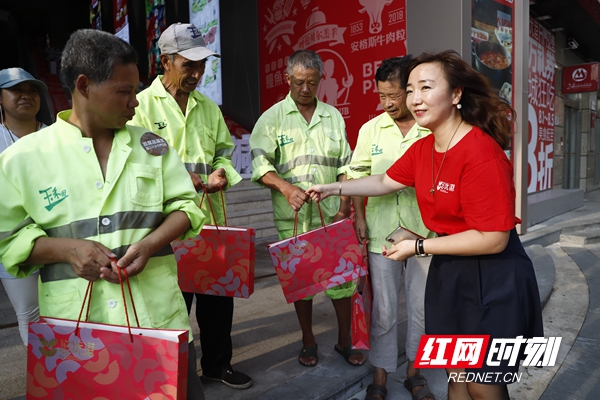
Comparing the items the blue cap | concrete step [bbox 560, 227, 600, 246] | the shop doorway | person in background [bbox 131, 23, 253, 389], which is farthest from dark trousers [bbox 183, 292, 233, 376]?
the shop doorway

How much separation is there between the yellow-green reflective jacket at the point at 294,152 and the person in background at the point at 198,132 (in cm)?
25

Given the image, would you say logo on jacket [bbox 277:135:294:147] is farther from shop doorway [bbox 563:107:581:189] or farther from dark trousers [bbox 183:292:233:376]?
shop doorway [bbox 563:107:581:189]

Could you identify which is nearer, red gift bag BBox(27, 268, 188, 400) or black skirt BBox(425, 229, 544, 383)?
red gift bag BBox(27, 268, 188, 400)

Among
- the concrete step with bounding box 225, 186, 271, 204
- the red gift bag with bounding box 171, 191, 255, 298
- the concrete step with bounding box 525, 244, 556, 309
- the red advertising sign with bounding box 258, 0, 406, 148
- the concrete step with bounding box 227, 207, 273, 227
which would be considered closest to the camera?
the red gift bag with bounding box 171, 191, 255, 298

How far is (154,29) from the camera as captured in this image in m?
12.5

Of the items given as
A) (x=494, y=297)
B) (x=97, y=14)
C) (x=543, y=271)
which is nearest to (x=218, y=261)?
(x=494, y=297)

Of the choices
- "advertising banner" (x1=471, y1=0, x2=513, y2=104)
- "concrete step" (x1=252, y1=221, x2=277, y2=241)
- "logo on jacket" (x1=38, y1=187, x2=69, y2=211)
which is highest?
"advertising banner" (x1=471, y1=0, x2=513, y2=104)

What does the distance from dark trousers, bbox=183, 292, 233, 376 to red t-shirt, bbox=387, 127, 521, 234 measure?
1.36 meters

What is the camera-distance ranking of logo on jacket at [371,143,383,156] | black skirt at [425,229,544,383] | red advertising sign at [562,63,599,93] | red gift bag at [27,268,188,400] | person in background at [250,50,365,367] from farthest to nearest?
red advertising sign at [562,63,599,93] < person in background at [250,50,365,367] < logo on jacket at [371,143,383,156] < black skirt at [425,229,544,383] < red gift bag at [27,268,188,400]

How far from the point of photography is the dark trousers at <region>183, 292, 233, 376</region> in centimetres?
265

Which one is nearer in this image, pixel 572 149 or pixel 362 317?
pixel 362 317

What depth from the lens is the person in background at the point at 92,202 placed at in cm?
139

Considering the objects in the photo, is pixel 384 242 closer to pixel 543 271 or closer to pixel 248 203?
pixel 543 271

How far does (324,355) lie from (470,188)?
186cm
